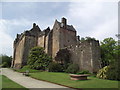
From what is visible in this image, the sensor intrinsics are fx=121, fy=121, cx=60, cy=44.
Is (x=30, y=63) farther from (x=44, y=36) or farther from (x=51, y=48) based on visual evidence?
(x=44, y=36)

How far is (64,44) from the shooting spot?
37.4m

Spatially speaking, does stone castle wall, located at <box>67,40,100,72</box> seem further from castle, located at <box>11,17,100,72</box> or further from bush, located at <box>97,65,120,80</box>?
bush, located at <box>97,65,120,80</box>

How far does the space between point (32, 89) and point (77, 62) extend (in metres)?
18.2

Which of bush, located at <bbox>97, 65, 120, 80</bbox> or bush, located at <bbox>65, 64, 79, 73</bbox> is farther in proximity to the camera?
bush, located at <bbox>65, 64, 79, 73</bbox>

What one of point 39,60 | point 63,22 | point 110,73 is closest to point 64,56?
point 39,60

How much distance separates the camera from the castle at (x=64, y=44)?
2453 cm

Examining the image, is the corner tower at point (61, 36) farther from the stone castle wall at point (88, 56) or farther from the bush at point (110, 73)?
the bush at point (110, 73)

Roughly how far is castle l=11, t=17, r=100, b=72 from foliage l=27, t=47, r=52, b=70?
2.98 meters

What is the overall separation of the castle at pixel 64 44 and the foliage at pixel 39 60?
9.77ft

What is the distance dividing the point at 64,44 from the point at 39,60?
359 inches

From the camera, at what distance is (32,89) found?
33.4 ft

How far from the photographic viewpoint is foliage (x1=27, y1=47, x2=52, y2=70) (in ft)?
107

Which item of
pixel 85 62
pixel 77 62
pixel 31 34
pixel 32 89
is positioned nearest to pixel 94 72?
pixel 85 62

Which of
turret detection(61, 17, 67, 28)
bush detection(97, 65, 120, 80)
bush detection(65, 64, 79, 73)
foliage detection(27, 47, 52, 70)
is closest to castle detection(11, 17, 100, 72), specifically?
turret detection(61, 17, 67, 28)
